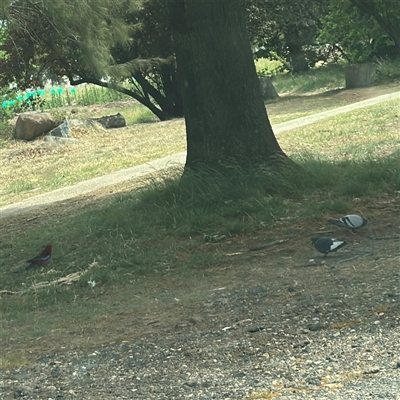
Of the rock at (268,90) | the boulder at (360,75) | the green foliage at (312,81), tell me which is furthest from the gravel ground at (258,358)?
the green foliage at (312,81)

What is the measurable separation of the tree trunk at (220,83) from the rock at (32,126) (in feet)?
46.7

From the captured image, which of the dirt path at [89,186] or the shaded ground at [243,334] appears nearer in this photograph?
the shaded ground at [243,334]

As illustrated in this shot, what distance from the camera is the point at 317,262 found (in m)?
6.66

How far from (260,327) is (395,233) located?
8.00 ft

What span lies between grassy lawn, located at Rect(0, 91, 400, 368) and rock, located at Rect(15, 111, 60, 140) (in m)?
11.4

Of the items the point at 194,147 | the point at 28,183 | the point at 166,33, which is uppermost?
the point at 166,33

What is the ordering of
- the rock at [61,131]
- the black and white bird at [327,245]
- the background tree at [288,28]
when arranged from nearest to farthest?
the black and white bird at [327,245] < the rock at [61,131] < the background tree at [288,28]

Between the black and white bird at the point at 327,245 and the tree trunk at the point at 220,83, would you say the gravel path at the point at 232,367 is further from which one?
the tree trunk at the point at 220,83

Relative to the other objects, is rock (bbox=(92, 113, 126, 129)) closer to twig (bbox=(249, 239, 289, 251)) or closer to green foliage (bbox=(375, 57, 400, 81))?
green foliage (bbox=(375, 57, 400, 81))

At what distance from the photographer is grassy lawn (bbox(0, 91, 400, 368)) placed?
616 centimetres

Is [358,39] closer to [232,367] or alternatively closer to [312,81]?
[312,81]

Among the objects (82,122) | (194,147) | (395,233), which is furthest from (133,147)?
(395,233)

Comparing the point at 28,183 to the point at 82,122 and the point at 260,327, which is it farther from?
the point at 260,327

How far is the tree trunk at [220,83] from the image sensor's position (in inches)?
350
